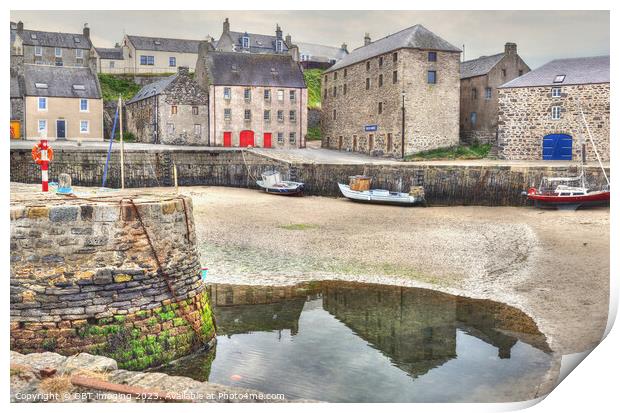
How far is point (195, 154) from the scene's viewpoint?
15.0 metres

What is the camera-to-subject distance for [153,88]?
740 inches

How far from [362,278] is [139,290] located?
147 inches

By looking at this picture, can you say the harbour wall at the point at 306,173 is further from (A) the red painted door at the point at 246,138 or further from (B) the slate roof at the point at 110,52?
(A) the red painted door at the point at 246,138

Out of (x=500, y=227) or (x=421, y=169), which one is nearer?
(x=500, y=227)

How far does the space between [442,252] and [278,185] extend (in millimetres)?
6166

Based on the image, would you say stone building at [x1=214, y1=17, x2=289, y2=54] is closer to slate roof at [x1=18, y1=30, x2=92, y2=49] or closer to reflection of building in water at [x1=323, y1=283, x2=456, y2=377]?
slate roof at [x1=18, y1=30, x2=92, y2=49]

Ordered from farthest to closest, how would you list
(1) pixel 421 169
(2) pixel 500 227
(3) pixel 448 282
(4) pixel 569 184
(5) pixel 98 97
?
(5) pixel 98 97 → (1) pixel 421 169 → (4) pixel 569 184 → (2) pixel 500 227 → (3) pixel 448 282

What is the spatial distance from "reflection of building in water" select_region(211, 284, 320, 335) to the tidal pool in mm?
11

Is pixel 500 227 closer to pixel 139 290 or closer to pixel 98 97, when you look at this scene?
pixel 139 290

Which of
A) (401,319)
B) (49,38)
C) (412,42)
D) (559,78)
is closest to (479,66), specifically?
(412,42)

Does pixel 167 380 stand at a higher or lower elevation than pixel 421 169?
lower

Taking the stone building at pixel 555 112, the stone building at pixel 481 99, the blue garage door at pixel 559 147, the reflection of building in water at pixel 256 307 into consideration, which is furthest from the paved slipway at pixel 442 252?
the stone building at pixel 481 99

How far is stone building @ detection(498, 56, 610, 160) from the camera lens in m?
12.1
